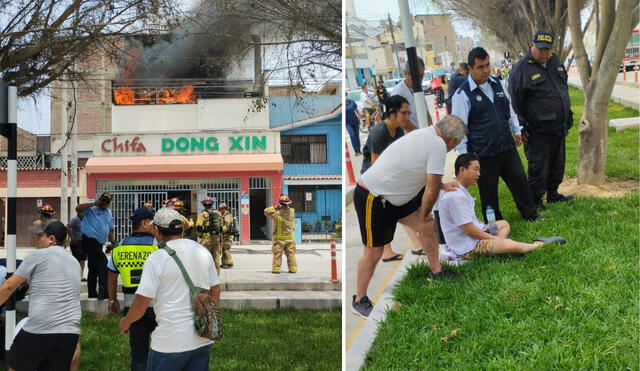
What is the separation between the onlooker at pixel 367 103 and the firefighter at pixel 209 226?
2168mm

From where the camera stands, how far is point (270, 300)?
17.0ft

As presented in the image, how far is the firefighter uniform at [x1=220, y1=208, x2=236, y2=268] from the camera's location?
384cm

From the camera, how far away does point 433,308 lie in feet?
6.01

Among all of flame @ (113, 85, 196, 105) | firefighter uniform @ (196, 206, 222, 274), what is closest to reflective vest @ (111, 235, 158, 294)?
firefighter uniform @ (196, 206, 222, 274)

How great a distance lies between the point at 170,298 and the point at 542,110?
1641mm

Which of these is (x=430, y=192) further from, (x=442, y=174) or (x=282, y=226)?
(x=282, y=226)

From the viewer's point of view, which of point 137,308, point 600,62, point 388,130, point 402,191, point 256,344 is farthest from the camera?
point 256,344

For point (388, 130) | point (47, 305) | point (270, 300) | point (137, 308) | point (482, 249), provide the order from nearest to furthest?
point (388, 130), point (482, 249), point (137, 308), point (47, 305), point (270, 300)

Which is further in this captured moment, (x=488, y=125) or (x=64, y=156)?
(x=64, y=156)

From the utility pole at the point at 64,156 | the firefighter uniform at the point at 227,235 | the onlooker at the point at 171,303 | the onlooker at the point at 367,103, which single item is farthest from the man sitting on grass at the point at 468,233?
the utility pole at the point at 64,156

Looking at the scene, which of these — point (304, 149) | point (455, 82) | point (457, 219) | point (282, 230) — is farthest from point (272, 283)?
point (455, 82)

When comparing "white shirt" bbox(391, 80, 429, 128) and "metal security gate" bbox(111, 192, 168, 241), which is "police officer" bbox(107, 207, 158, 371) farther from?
"white shirt" bbox(391, 80, 429, 128)

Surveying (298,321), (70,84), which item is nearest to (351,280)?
(70,84)

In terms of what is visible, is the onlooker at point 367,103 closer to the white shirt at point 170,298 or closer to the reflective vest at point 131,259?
the white shirt at point 170,298
